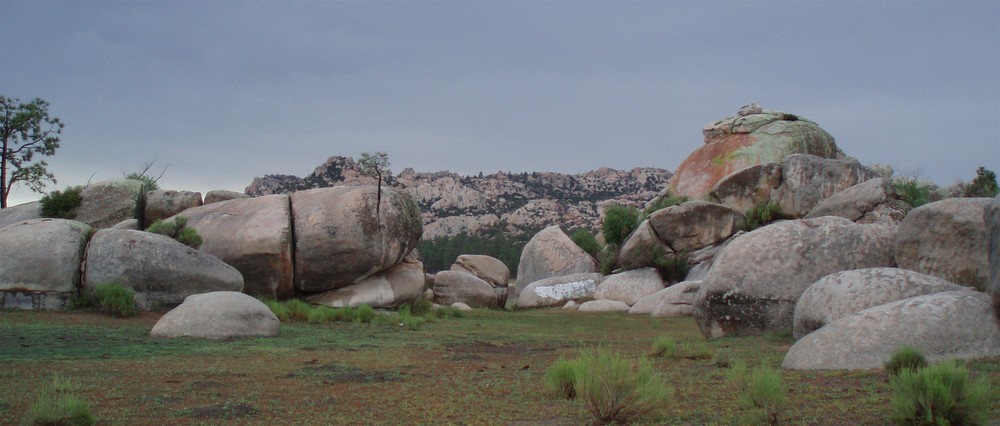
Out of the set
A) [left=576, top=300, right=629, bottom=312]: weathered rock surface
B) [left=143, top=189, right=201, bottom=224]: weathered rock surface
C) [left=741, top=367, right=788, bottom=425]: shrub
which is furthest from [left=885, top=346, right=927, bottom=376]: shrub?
[left=576, top=300, right=629, bottom=312]: weathered rock surface

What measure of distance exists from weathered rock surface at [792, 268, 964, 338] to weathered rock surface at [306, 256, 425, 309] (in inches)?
666

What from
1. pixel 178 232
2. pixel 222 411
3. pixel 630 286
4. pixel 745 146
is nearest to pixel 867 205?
pixel 630 286

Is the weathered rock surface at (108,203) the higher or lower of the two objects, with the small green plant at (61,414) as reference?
higher

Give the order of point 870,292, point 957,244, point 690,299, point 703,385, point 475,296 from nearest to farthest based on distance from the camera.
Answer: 1. point 703,385
2. point 870,292
3. point 957,244
4. point 690,299
5. point 475,296

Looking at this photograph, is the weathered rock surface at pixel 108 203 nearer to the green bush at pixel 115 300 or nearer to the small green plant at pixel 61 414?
the green bush at pixel 115 300

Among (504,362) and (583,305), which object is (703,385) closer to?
(504,362)

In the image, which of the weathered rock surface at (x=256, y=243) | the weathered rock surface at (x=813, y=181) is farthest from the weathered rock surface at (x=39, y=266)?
the weathered rock surface at (x=813, y=181)

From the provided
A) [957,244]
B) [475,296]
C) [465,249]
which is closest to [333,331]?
[957,244]

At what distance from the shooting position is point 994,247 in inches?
370

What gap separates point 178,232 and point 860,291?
65.1 ft

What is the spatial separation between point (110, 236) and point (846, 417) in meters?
19.1

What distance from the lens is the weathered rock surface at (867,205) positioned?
26.0m

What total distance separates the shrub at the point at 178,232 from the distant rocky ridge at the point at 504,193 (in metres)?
53.3

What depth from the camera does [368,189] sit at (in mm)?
26469
